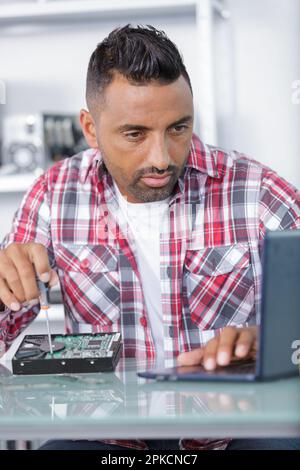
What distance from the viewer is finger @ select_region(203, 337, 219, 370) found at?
87 centimetres

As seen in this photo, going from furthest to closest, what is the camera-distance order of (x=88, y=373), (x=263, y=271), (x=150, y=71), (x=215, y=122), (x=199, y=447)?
(x=215, y=122) → (x=150, y=71) → (x=199, y=447) → (x=88, y=373) → (x=263, y=271)

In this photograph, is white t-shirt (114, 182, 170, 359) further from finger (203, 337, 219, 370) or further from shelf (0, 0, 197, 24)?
shelf (0, 0, 197, 24)

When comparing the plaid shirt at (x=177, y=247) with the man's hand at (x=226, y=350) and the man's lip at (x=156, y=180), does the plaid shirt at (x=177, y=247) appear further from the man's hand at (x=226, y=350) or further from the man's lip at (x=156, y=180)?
the man's hand at (x=226, y=350)

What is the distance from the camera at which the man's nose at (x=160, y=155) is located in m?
1.21

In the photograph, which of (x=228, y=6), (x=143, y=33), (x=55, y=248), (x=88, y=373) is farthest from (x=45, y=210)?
(x=228, y=6)

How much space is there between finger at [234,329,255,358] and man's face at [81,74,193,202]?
1.31 feet

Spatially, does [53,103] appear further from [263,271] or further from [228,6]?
[263,271]

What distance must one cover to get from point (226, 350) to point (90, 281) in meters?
0.55

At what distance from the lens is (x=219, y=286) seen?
1358 millimetres

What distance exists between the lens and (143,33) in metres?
1.34

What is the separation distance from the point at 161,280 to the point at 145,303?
0.05 metres

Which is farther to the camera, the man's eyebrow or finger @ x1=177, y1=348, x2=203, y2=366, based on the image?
the man's eyebrow

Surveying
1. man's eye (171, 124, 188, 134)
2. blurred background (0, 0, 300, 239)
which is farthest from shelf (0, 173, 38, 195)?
man's eye (171, 124, 188, 134)

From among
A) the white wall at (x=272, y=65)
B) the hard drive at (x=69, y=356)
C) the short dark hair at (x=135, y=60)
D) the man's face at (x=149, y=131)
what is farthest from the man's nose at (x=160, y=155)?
the white wall at (x=272, y=65)
